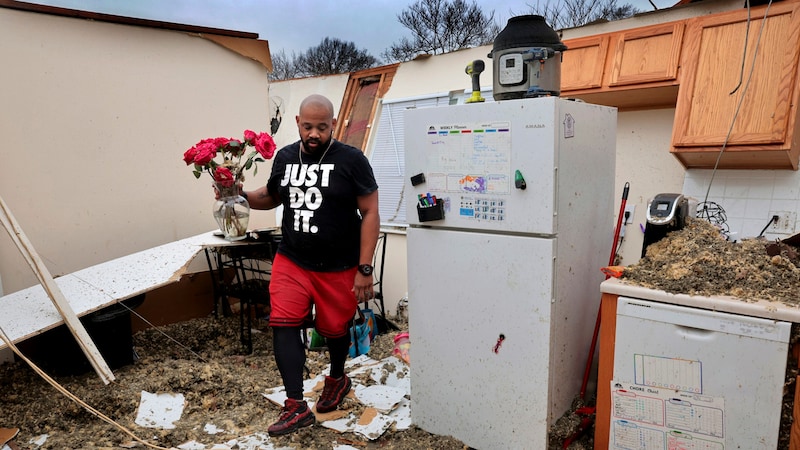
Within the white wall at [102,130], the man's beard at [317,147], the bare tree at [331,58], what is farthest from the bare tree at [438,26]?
the man's beard at [317,147]

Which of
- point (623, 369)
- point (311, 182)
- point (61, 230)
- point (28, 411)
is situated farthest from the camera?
point (61, 230)

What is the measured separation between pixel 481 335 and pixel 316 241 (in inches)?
34.9

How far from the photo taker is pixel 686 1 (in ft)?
10.0

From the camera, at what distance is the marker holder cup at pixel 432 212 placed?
7.40 feet

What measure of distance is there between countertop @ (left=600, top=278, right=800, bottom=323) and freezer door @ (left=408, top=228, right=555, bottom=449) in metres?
0.27

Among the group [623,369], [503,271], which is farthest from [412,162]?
[623,369]

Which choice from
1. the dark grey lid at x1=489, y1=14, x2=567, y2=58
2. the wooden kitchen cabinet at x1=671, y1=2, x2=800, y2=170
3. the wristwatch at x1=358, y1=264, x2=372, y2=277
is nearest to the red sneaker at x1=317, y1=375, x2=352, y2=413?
the wristwatch at x1=358, y1=264, x2=372, y2=277

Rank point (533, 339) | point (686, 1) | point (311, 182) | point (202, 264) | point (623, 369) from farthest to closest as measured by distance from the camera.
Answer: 1. point (202, 264)
2. point (686, 1)
3. point (311, 182)
4. point (533, 339)
5. point (623, 369)

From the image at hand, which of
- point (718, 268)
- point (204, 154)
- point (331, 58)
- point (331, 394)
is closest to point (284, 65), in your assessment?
point (331, 58)

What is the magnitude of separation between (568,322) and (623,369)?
31 centimetres

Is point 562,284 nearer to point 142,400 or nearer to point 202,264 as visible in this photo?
point 142,400

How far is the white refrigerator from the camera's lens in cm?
203

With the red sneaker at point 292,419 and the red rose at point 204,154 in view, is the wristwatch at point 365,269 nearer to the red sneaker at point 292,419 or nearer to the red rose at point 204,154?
the red sneaker at point 292,419

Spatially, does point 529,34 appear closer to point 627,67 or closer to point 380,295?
point 627,67
